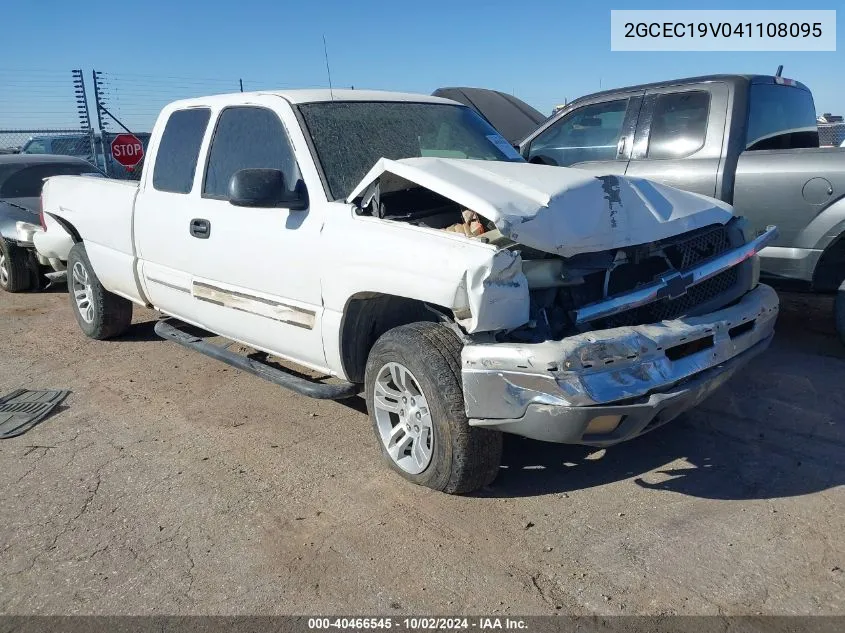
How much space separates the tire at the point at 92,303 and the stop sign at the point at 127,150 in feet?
19.6

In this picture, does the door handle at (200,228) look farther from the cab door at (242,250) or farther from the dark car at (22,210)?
the dark car at (22,210)

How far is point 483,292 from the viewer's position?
3055 mm

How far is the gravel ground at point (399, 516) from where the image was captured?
9.39 feet

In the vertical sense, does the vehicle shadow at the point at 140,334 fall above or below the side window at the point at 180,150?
below

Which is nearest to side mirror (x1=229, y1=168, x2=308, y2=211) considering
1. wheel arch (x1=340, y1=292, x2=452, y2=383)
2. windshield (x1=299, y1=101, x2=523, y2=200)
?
windshield (x1=299, y1=101, x2=523, y2=200)

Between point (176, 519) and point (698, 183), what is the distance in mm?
4331

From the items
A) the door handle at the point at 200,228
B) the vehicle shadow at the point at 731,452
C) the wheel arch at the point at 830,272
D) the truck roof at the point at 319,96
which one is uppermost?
the truck roof at the point at 319,96

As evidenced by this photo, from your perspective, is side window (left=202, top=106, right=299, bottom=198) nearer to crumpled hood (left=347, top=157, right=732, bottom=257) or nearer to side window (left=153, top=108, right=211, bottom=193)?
side window (left=153, top=108, right=211, bottom=193)

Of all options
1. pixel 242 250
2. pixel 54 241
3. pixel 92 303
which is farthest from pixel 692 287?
pixel 54 241

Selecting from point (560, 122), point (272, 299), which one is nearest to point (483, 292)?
point (272, 299)

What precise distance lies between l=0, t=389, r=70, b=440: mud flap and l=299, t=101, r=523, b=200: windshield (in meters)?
2.57

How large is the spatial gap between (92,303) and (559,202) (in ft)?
15.1

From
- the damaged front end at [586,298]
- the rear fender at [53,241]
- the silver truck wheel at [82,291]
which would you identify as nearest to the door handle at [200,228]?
the damaged front end at [586,298]

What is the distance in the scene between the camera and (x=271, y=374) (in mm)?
4348
